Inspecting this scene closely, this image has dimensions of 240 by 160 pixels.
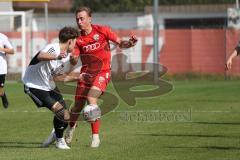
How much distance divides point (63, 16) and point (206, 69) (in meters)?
19.3

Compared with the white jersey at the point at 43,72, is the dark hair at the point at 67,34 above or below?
above

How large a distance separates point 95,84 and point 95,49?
0.58 meters

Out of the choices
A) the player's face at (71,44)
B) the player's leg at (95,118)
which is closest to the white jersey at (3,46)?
the player's leg at (95,118)

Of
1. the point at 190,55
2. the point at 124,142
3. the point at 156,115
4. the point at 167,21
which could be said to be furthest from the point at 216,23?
the point at 124,142

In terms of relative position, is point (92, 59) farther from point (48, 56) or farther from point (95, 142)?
point (95, 142)

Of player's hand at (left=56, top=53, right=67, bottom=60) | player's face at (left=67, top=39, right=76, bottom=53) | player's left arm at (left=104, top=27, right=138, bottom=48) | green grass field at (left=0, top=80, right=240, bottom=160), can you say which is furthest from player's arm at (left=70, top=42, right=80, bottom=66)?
green grass field at (left=0, top=80, right=240, bottom=160)

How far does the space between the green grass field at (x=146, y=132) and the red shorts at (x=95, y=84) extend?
82cm

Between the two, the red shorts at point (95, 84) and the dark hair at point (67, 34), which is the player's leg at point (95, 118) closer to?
the red shorts at point (95, 84)

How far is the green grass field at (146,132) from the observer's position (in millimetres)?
11211

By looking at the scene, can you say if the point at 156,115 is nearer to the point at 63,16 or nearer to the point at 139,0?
the point at 63,16

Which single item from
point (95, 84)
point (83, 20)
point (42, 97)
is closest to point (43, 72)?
point (42, 97)

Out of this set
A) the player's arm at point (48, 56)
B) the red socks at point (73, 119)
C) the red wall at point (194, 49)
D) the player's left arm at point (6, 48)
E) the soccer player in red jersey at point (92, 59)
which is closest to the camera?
the player's arm at point (48, 56)

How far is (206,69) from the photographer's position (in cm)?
3822

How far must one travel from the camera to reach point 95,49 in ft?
41.8
